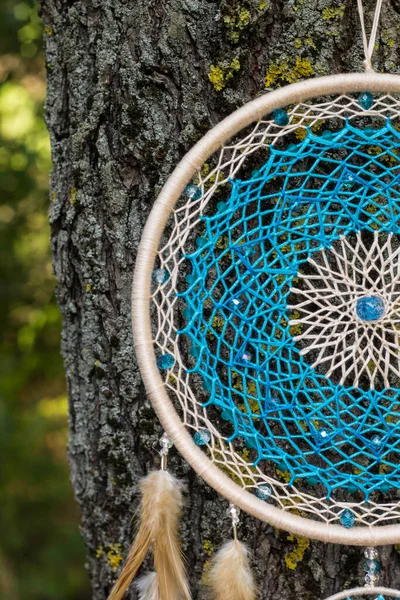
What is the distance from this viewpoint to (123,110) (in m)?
0.88

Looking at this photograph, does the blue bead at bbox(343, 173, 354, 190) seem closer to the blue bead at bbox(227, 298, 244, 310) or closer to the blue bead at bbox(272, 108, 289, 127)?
the blue bead at bbox(272, 108, 289, 127)

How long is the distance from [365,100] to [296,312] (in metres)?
0.30

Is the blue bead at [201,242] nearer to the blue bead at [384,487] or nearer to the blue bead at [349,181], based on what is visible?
the blue bead at [349,181]

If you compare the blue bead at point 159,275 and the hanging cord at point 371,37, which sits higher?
the hanging cord at point 371,37

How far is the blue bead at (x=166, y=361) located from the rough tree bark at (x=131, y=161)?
0.40 ft

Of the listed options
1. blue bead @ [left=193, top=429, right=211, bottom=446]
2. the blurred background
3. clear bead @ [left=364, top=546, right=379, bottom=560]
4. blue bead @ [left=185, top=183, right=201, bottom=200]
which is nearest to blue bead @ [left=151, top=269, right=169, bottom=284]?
blue bead @ [left=185, top=183, right=201, bottom=200]

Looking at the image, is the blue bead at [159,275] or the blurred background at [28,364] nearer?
the blue bead at [159,275]

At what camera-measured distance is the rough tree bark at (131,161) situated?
2.77 feet

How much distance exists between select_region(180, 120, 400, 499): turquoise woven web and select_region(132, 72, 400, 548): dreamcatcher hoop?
0.06m

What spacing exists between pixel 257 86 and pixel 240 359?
0.38 meters

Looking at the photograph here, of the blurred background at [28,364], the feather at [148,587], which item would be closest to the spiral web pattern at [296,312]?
the feather at [148,587]

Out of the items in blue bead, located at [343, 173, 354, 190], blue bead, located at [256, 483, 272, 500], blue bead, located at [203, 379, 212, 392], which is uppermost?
blue bead, located at [343, 173, 354, 190]

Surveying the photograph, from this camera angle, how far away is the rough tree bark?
2.77 ft

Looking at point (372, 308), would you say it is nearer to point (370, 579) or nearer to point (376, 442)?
point (376, 442)
